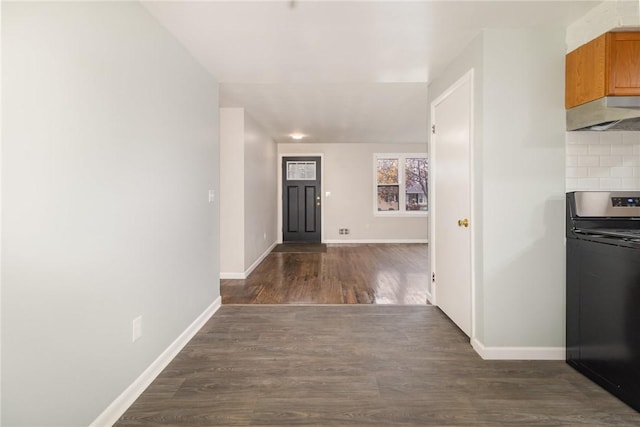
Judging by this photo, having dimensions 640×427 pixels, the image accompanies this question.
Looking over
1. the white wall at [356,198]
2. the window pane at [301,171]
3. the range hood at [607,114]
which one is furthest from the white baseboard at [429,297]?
the window pane at [301,171]

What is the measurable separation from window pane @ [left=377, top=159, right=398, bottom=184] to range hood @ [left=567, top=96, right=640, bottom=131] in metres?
5.48

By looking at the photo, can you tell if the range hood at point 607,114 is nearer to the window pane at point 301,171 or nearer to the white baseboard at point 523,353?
the white baseboard at point 523,353

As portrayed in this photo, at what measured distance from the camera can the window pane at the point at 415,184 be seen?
24.9 ft

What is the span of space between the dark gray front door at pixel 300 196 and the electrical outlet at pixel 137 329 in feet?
18.8

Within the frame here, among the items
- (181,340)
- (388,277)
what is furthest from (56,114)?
(388,277)

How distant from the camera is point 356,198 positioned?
7.58 meters

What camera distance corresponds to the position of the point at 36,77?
1177mm

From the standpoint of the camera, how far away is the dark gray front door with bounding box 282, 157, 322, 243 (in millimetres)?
7543

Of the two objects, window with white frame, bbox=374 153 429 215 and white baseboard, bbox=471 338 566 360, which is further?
window with white frame, bbox=374 153 429 215

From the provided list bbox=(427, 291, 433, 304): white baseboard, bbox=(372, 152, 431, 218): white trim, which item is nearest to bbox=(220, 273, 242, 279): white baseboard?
bbox=(427, 291, 433, 304): white baseboard

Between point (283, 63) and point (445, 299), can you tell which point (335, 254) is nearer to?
point (445, 299)

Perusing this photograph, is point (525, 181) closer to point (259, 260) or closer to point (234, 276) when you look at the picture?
point (234, 276)

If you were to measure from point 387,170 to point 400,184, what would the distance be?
17.7 inches

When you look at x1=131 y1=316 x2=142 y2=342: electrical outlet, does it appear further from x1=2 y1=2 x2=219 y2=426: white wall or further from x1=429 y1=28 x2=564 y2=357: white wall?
x1=429 y1=28 x2=564 y2=357: white wall
